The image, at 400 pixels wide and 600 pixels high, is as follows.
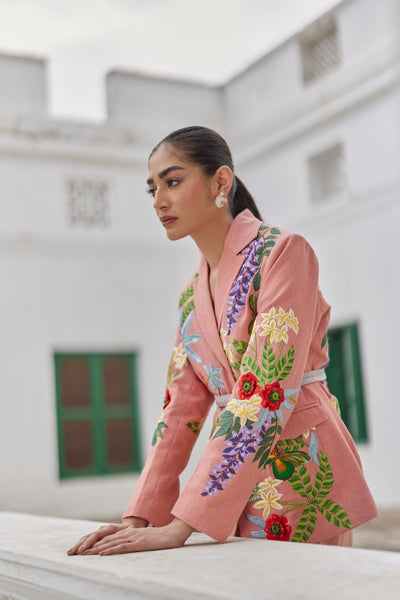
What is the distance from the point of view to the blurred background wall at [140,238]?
239 inches

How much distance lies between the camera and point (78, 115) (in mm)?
7070

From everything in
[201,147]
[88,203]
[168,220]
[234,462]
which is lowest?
[234,462]

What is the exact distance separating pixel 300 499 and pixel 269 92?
6050mm

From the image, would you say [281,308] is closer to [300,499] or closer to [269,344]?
[269,344]

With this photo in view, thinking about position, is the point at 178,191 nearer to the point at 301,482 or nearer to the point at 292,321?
the point at 292,321

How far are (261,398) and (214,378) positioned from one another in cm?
21

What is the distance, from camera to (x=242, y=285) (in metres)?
1.48

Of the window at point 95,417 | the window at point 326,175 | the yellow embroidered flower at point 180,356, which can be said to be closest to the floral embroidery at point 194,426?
the yellow embroidered flower at point 180,356

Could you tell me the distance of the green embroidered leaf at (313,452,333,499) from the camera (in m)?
1.40

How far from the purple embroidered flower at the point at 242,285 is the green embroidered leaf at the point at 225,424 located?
0.61 feet

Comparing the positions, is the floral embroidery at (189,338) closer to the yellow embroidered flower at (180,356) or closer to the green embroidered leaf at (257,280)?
the yellow embroidered flower at (180,356)

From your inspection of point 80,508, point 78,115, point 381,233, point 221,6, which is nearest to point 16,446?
point 80,508

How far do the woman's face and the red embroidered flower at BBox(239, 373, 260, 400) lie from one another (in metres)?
0.29

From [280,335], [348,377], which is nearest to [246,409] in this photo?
[280,335]
